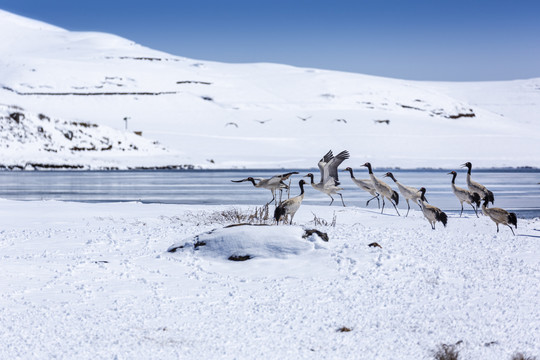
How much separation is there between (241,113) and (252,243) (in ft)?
245

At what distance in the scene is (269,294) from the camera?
24.7 feet

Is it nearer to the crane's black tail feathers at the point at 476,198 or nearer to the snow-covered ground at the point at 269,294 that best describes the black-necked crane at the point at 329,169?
the snow-covered ground at the point at 269,294

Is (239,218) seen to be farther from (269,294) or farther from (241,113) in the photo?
(241,113)

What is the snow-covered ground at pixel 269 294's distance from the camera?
580 cm

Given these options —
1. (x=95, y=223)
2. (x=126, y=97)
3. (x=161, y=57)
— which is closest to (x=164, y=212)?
(x=95, y=223)

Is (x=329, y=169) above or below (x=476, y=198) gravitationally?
above

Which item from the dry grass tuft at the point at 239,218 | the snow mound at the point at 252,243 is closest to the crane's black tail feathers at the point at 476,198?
the dry grass tuft at the point at 239,218

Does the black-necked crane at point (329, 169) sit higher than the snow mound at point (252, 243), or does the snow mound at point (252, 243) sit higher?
the black-necked crane at point (329, 169)

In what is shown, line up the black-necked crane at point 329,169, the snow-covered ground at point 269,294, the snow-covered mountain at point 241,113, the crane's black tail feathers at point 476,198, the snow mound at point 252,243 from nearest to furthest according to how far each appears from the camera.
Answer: the snow-covered ground at point 269,294 → the snow mound at point 252,243 → the black-necked crane at point 329,169 → the crane's black tail feathers at point 476,198 → the snow-covered mountain at point 241,113

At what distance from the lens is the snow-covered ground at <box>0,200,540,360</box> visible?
5.80 metres

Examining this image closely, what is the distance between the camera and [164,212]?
16.3 metres

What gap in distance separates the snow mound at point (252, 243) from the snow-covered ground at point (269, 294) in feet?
0.07

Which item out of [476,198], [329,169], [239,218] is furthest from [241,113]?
[239,218]

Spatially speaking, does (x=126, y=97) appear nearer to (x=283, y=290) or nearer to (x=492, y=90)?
(x=283, y=290)
